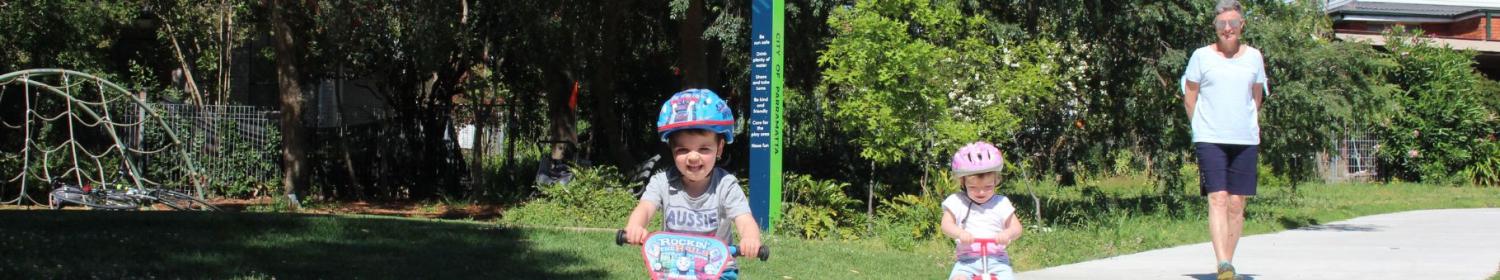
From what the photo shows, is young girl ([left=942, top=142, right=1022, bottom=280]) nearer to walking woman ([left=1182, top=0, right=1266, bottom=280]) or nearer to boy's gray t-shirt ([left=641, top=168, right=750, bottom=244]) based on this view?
boy's gray t-shirt ([left=641, top=168, right=750, bottom=244])

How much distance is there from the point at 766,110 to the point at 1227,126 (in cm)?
485

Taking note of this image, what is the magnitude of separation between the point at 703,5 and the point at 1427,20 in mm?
25293

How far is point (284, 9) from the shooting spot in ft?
65.4

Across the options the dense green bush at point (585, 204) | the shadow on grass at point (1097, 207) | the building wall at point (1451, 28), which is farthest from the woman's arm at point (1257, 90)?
the building wall at point (1451, 28)

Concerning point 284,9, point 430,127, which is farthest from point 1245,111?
point 430,127

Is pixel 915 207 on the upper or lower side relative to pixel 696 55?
lower

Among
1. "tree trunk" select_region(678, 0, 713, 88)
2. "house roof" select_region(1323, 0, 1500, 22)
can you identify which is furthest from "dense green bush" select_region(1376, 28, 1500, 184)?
"tree trunk" select_region(678, 0, 713, 88)

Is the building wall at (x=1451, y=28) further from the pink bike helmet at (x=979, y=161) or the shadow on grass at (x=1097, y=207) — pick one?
the pink bike helmet at (x=979, y=161)

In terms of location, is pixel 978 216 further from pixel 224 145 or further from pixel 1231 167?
pixel 224 145

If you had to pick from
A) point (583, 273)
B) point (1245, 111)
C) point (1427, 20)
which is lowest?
point (583, 273)

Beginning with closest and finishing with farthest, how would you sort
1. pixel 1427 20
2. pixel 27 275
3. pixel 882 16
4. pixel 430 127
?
pixel 27 275 → pixel 882 16 → pixel 430 127 → pixel 1427 20

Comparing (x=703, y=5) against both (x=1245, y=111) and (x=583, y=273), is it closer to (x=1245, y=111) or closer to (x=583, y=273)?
(x=583, y=273)

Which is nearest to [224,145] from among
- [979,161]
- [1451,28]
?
[979,161]

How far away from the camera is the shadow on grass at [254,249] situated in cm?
820
